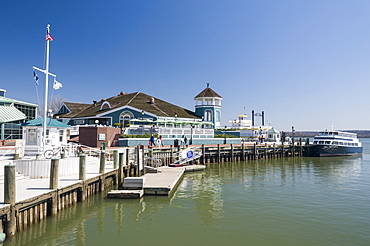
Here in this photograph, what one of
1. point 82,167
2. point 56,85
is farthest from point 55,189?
point 56,85

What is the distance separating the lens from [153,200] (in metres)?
14.8

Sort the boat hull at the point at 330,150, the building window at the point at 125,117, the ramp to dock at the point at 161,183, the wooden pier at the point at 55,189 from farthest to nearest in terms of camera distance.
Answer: the boat hull at the point at 330,150, the building window at the point at 125,117, the ramp to dock at the point at 161,183, the wooden pier at the point at 55,189

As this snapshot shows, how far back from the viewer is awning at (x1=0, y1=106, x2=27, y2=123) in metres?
28.6

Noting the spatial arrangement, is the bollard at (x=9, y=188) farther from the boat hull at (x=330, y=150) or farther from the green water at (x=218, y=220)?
the boat hull at (x=330, y=150)

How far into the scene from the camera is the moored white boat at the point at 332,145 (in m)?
44.4

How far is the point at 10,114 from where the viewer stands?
1182 inches

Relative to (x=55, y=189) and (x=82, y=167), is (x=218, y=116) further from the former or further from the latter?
(x=55, y=189)

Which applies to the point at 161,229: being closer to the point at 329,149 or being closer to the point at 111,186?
the point at 111,186

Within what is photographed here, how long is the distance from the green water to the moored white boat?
28289 millimetres

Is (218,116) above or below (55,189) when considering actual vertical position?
above

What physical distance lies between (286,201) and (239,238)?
6.35 metres

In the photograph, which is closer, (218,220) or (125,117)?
(218,220)

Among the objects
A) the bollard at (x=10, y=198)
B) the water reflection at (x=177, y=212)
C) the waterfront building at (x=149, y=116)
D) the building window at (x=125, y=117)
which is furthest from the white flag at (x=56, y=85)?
the building window at (x=125, y=117)

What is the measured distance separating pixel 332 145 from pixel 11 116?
1793 inches
